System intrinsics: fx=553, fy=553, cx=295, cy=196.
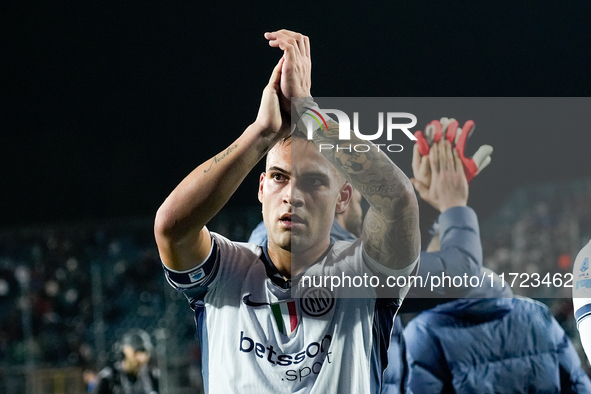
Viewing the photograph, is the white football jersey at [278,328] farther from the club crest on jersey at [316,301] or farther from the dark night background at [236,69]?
the dark night background at [236,69]

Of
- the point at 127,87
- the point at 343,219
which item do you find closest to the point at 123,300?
the point at 127,87

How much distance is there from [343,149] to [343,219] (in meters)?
0.45

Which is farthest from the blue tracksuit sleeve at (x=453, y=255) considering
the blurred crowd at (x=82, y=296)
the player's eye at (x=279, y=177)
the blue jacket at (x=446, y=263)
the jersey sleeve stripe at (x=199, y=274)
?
the blurred crowd at (x=82, y=296)

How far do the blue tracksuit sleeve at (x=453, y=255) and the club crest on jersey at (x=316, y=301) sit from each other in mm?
501

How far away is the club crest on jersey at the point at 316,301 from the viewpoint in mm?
1979

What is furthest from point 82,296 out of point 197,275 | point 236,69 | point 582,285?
point 582,285

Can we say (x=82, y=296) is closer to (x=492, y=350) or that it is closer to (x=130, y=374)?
(x=130, y=374)

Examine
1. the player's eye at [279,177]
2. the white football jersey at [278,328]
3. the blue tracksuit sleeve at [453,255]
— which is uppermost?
the player's eye at [279,177]

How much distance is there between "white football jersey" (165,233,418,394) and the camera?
1.89m

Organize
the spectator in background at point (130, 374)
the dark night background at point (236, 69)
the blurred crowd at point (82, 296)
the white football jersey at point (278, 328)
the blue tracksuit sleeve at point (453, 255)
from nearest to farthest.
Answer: the white football jersey at point (278, 328) → the blue tracksuit sleeve at point (453, 255) → the dark night background at point (236, 69) → the spectator in background at point (130, 374) → the blurred crowd at point (82, 296)

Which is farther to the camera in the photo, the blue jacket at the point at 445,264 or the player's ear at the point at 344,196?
the blue jacket at the point at 445,264

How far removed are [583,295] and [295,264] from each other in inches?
45.7

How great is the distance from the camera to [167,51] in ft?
9.04

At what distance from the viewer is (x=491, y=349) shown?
7.91ft
